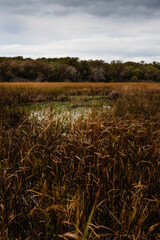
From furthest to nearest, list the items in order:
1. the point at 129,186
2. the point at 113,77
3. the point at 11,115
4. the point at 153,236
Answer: the point at 113,77 < the point at 11,115 < the point at 129,186 < the point at 153,236

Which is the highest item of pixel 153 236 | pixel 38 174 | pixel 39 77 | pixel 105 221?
pixel 39 77

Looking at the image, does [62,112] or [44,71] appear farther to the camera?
[44,71]

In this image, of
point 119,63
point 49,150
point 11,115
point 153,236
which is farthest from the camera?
point 119,63

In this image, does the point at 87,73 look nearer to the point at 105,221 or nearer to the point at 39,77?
the point at 39,77

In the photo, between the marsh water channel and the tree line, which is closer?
the marsh water channel

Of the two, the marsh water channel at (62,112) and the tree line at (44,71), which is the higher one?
the tree line at (44,71)

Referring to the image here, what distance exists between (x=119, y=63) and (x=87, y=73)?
16066 mm

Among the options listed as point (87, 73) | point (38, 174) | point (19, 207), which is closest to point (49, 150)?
point (38, 174)

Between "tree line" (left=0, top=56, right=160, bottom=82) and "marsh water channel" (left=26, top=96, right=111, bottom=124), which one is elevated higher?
"tree line" (left=0, top=56, right=160, bottom=82)

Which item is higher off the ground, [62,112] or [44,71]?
[44,71]

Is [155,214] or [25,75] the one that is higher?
[25,75]

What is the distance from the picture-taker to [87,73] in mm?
45406

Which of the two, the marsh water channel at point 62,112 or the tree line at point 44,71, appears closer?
the marsh water channel at point 62,112

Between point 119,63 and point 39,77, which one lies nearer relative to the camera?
point 39,77
